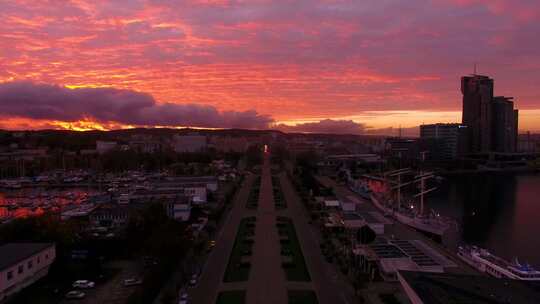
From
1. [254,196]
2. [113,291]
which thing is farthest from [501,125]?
[113,291]

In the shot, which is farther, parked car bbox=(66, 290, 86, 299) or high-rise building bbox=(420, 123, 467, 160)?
high-rise building bbox=(420, 123, 467, 160)

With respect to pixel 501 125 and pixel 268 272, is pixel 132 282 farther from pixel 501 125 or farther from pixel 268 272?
pixel 501 125

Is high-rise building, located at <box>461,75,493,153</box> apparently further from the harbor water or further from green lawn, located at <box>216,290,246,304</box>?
green lawn, located at <box>216,290,246,304</box>

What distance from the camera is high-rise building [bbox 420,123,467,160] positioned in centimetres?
3562

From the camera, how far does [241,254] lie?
7773 millimetres

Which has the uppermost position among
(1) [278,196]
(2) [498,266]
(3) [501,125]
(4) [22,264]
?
(3) [501,125]

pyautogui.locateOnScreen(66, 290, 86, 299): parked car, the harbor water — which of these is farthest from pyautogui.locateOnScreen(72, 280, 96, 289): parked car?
the harbor water

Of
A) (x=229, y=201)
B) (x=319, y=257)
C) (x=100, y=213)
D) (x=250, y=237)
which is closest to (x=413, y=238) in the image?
(x=319, y=257)

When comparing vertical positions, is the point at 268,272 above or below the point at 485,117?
below

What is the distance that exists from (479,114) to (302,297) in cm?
3842

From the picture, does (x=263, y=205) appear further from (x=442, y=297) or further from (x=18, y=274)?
(x=442, y=297)

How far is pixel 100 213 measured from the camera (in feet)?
33.6

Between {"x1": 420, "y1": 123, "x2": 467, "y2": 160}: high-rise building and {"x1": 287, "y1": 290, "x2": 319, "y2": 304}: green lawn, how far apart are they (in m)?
31.4

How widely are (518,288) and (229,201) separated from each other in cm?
976
